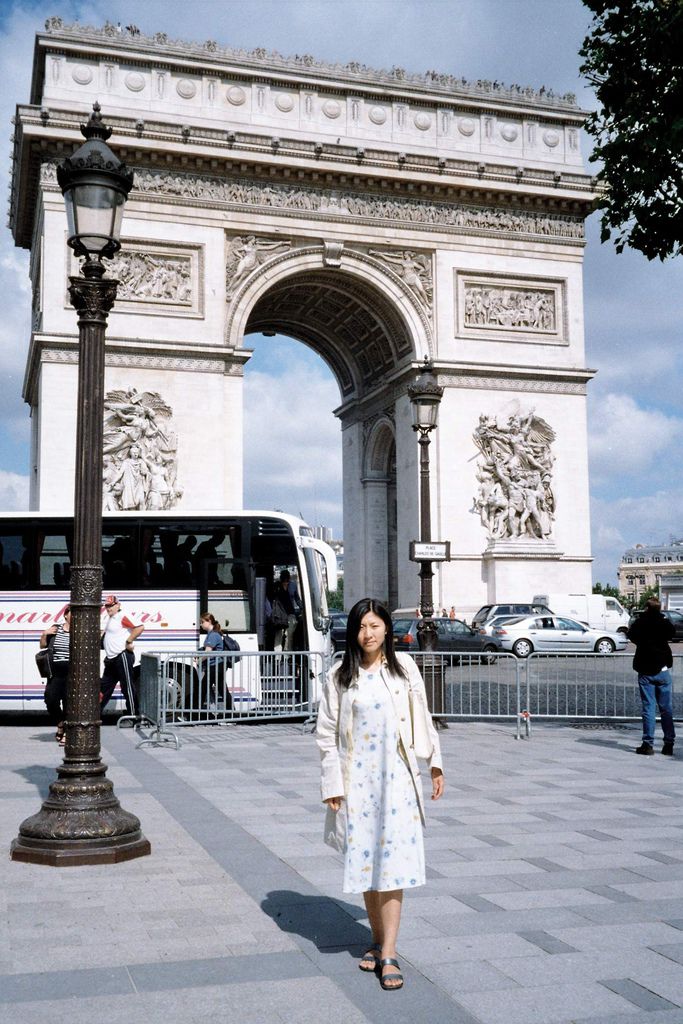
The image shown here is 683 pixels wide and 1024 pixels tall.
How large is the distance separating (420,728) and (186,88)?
27632mm

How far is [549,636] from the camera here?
27875 millimetres

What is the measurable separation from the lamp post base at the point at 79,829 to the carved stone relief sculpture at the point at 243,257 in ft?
78.4

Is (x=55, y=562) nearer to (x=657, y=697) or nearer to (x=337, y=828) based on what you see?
(x=657, y=697)

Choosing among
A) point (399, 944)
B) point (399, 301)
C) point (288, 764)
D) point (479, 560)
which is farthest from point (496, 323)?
point (399, 944)

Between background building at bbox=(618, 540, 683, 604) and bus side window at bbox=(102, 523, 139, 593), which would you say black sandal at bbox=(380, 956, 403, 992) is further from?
background building at bbox=(618, 540, 683, 604)

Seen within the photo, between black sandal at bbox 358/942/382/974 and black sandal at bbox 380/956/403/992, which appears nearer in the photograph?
black sandal at bbox 380/956/403/992

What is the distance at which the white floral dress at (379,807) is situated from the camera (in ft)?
14.7

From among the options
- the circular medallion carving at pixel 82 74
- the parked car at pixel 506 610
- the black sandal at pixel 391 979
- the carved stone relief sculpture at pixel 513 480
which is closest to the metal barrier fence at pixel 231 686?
the black sandal at pixel 391 979

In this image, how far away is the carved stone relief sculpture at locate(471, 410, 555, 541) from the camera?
99.8ft

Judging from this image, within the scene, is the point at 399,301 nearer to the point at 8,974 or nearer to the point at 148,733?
the point at 148,733

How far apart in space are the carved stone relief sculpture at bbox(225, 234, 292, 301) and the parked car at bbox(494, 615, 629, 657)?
11.4m

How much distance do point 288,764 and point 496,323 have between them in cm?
2242

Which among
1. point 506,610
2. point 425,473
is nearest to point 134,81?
point 506,610

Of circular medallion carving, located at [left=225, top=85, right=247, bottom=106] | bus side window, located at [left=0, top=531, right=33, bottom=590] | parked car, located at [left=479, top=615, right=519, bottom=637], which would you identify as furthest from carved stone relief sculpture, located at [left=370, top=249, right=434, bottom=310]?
bus side window, located at [left=0, top=531, right=33, bottom=590]
